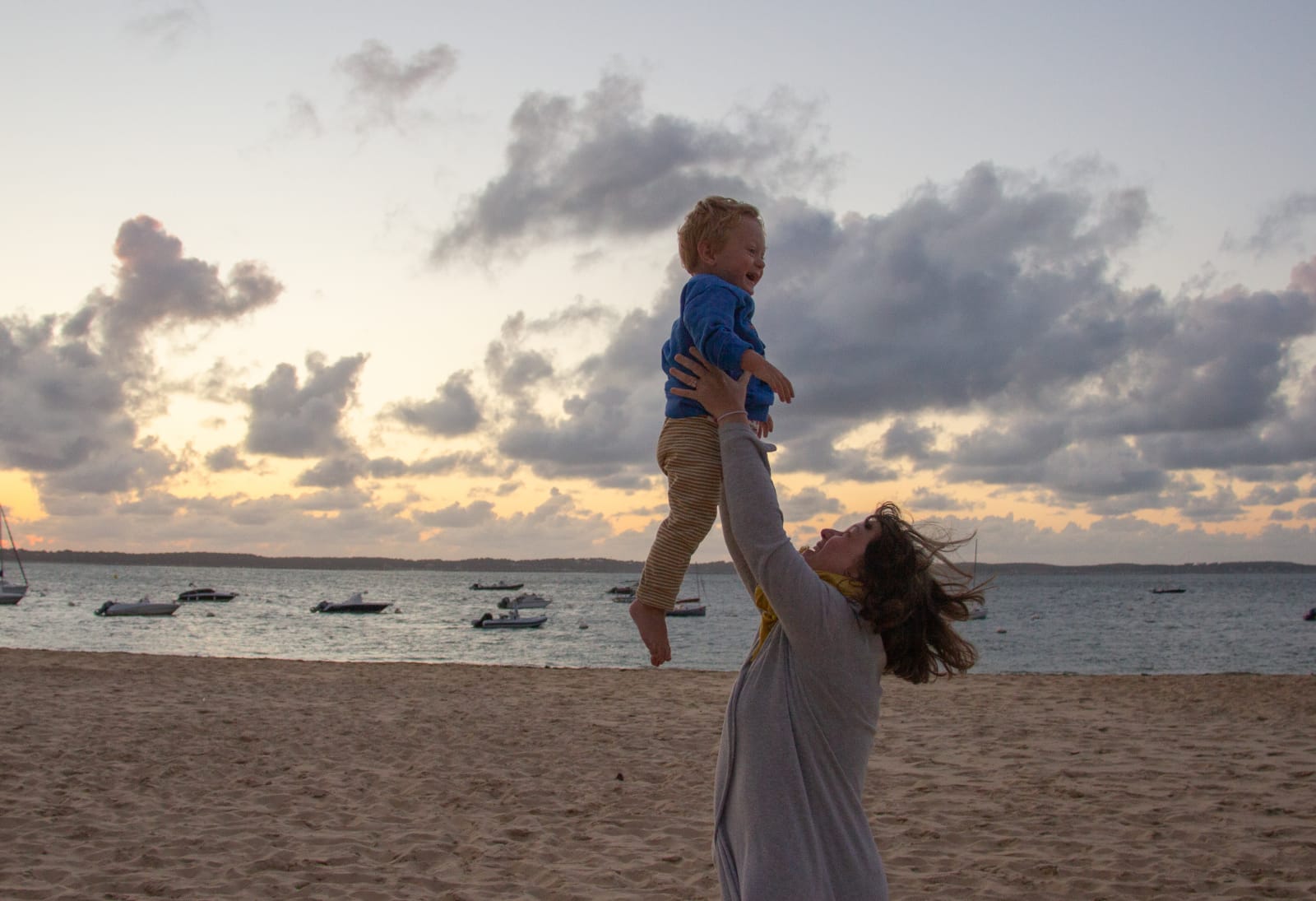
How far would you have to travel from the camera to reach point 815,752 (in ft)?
7.32

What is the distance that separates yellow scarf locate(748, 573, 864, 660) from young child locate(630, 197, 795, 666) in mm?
207

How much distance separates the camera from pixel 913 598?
2.24 metres

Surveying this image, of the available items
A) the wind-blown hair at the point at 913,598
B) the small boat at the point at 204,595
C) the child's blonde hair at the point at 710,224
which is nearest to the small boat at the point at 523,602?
the small boat at the point at 204,595

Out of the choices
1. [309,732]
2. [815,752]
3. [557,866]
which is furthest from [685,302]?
[309,732]

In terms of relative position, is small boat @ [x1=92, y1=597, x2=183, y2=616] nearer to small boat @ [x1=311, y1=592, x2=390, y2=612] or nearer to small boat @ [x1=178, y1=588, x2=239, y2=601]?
small boat @ [x1=311, y1=592, x2=390, y2=612]

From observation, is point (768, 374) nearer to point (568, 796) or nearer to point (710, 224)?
point (710, 224)

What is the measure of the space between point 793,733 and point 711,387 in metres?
0.80

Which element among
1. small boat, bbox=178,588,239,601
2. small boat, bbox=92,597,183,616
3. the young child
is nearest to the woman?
the young child

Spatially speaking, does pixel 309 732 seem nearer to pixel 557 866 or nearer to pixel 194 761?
pixel 194 761

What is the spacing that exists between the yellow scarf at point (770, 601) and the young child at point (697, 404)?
0.68ft

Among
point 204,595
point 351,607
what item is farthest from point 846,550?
point 204,595

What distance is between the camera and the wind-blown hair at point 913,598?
2232mm

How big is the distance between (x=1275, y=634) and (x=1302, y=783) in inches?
2506

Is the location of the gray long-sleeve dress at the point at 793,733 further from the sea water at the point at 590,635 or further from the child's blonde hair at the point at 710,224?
the sea water at the point at 590,635
